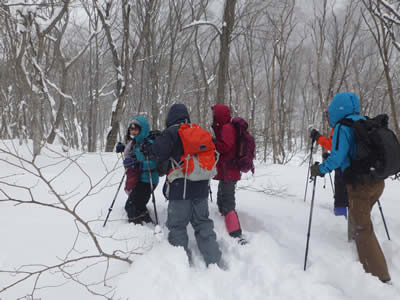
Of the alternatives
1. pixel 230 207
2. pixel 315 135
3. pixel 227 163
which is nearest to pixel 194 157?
pixel 227 163

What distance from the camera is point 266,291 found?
7.72 ft

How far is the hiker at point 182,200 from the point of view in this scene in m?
2.66

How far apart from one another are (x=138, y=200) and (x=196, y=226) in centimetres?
115

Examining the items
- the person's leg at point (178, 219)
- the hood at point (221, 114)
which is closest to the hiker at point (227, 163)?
the hood at point (221, 114)

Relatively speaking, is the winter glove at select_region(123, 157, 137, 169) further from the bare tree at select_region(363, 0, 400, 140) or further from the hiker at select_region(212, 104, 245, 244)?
the bare tree at select_region(363, 0, 400, 140)

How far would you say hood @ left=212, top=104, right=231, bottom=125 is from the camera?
315 centimetres

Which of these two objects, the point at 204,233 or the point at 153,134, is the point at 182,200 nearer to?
the point at 204,233

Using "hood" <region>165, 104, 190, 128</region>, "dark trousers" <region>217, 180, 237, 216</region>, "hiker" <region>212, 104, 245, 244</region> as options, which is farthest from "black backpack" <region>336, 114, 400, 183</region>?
"hood" <region>165, 104, 190, 128</region>

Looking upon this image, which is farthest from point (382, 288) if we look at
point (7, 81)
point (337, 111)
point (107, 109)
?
point (107, 109)

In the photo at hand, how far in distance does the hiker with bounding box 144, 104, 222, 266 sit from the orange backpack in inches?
2.6

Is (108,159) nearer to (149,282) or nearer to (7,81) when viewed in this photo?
(149,282)

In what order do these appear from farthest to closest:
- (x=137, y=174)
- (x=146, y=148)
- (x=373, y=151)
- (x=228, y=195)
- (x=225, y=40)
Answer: (x=225, y=40) < (x=137, y=174) < (x=228, y=195) < (x=146, y=148) < (x=373, y=151)

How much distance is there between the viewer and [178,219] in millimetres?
2729

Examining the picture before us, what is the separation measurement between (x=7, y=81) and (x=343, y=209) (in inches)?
610
